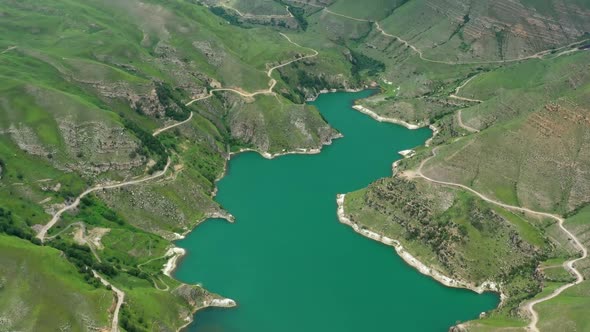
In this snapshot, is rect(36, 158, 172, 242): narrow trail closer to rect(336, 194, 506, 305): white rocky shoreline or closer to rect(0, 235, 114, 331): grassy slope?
rect(0, 235, 114, 331): grassy slope

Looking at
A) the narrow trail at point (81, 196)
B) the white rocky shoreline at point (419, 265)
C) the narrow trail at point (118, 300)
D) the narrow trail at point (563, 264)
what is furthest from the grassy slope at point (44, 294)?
the narrow trail at point (563, 264)

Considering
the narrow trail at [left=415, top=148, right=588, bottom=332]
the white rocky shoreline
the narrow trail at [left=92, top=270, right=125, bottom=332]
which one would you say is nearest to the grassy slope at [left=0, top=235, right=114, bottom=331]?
the narrow trail at [left=92, top=270, right=125, bottom=332]

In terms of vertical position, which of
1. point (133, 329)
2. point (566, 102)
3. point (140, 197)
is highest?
point (566, 102)

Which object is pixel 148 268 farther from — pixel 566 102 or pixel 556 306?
pixel 566 102

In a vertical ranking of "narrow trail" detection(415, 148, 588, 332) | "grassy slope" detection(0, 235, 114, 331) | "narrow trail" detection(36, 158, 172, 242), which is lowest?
"narrow trail" detection(36, 158, 172, 242)

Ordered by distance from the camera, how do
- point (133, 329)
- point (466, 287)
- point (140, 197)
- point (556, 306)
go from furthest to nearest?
point (140, 197) < point (466, 287) < point (556, 306) < point (133, 329)

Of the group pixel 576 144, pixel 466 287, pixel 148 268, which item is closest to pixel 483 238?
pixel 466 287

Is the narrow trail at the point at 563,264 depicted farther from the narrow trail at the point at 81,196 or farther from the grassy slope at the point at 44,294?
the grassy slope at the point at 44,294

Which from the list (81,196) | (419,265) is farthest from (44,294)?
(419,265)
